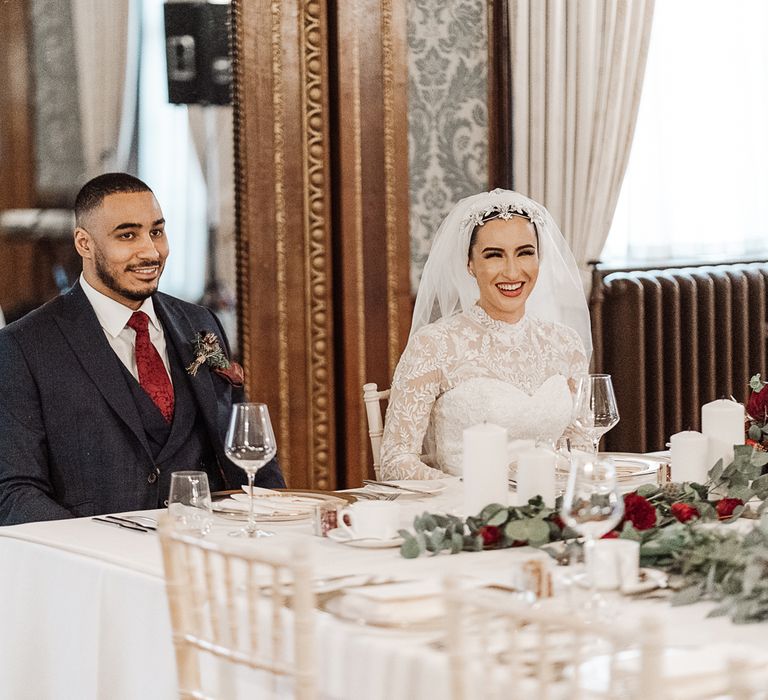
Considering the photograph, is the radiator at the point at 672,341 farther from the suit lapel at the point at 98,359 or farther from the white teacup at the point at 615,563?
the white teacup at the point at 615,563

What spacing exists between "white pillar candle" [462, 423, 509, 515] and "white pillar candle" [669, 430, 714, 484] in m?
0.44

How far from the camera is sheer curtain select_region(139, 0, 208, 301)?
4.40 metres

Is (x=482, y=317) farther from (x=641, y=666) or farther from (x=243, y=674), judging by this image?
(x=641, y=666)

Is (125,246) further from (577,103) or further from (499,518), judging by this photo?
(577,103)

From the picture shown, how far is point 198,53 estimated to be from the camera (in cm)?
449

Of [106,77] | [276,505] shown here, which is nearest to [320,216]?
[106,77]

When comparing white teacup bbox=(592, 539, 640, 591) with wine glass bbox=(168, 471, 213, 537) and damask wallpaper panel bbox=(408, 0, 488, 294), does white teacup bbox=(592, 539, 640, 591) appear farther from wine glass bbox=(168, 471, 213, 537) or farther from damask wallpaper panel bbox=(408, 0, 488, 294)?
damask wallpaper panel bbox=(408, 0, 488, 294)

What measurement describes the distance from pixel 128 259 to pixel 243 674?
1711 millimetres

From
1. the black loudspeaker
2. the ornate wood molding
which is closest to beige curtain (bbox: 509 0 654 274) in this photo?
the ornate wood molding

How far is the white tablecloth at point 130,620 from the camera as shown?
180 cm

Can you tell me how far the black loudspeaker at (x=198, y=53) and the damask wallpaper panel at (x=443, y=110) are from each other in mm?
825

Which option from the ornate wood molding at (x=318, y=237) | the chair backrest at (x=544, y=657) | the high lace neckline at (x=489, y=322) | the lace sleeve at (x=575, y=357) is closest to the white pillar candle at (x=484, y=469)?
the chair backrest at (x=544, y=657)

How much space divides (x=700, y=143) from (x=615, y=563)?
432cm

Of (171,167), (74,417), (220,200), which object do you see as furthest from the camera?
(220,200)
